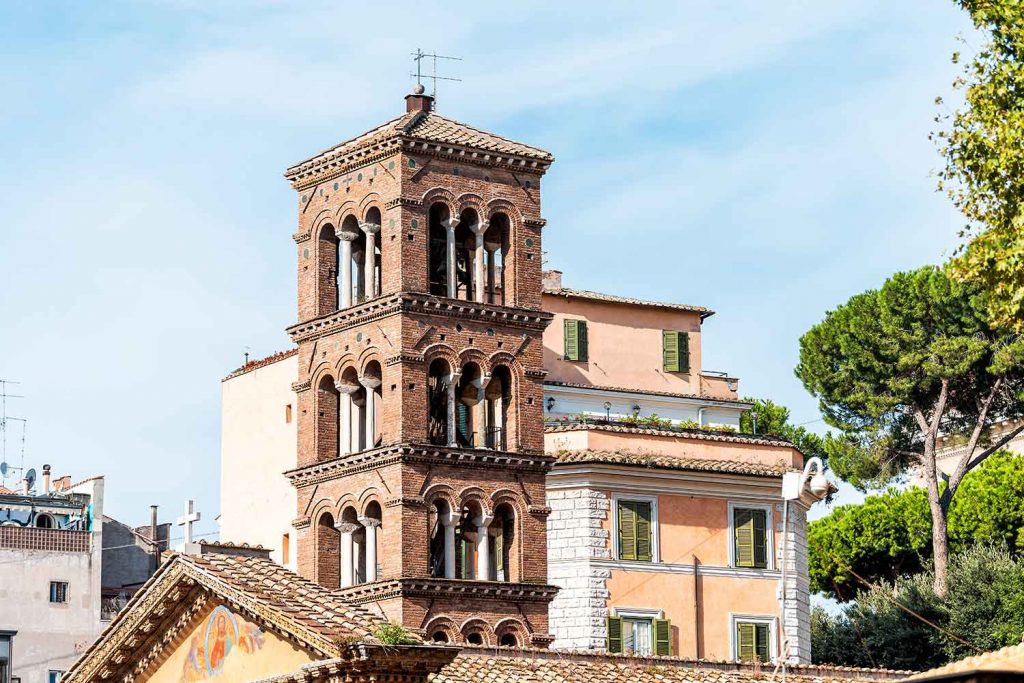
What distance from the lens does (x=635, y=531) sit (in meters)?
59.2

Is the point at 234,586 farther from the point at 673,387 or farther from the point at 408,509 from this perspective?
the point at 673,387

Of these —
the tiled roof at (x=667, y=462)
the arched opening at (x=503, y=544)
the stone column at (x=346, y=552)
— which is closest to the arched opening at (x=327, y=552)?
the stone column at (x=346, y=552)

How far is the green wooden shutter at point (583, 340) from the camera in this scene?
A: 67688mm

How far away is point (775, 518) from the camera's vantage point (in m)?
61.6

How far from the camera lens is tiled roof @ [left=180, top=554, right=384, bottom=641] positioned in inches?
1137

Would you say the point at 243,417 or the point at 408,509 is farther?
the point at 243,417

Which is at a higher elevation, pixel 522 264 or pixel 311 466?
pixel 522 264

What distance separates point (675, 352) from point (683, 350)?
1.06 feet

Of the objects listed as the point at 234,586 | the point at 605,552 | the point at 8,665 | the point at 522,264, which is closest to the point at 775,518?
the point at 605,552

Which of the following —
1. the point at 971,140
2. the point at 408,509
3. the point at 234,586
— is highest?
the point at 971,140

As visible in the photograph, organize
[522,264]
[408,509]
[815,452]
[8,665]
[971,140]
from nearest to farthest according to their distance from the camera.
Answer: [971,140]
[408,509]
[522,264]
[8,665]
[815,452]

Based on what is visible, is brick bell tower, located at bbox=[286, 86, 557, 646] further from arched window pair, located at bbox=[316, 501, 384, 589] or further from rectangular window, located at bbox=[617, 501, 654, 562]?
rectangular window, located at bbox=[617, 501, 654, 562]

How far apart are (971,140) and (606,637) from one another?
2500 centimetres

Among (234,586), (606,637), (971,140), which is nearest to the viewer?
(234,586)
